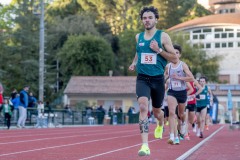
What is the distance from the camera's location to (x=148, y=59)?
999cm

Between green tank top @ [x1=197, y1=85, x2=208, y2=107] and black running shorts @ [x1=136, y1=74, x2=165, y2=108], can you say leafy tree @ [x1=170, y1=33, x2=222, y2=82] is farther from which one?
black running shorts @ [x1=136, y1=74, x2=165, y2=108]

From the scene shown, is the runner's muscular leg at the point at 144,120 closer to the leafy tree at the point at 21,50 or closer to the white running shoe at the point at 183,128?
the white running shoe at the point at 183,128

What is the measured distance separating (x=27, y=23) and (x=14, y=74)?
710 cm

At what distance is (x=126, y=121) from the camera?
47.2 meters

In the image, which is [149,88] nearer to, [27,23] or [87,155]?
[87,155]

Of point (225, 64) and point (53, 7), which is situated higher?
point (53, 7)

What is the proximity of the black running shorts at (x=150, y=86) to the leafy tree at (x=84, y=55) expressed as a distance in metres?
64.6

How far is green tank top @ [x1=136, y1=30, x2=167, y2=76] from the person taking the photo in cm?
999

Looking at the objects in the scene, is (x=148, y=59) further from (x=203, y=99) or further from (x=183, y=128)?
(x=203, y=99)

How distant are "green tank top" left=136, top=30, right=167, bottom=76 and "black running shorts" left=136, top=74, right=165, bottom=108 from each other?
0.26 feet

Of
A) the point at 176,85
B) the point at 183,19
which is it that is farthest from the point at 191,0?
the point at 176,85

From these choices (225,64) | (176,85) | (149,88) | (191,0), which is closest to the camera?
(149,88)

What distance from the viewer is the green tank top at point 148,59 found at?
9.99 metres

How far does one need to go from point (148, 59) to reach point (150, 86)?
439 millimetres
